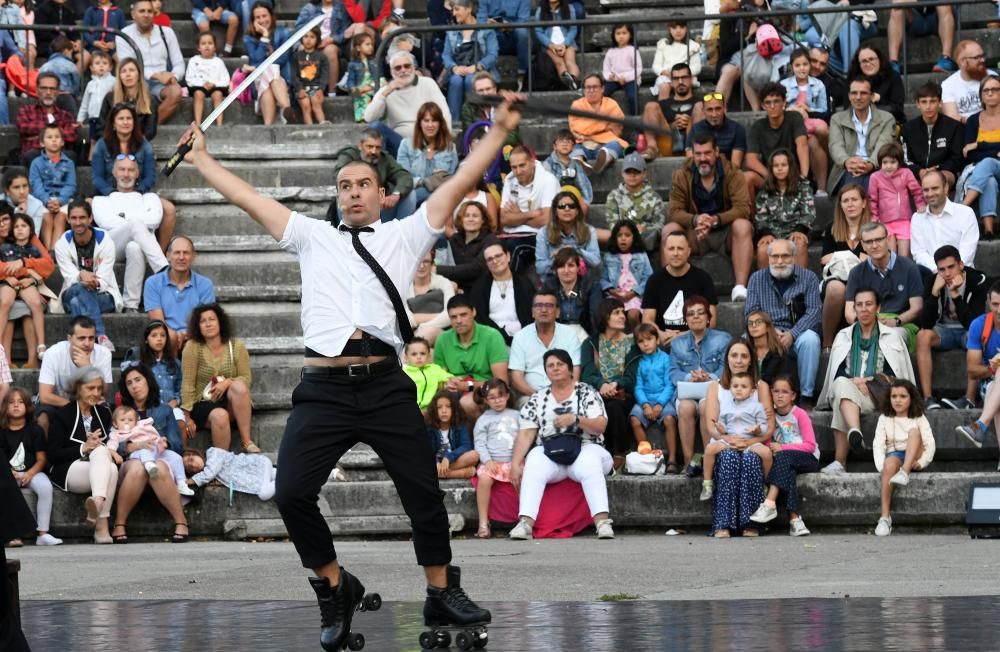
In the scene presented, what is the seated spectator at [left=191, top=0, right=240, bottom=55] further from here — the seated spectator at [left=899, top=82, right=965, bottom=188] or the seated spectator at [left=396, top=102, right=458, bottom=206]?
the seated spectator at [left=899, top=82, right=965, bottom=188]

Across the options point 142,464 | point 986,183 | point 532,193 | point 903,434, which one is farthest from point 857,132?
point 142,464

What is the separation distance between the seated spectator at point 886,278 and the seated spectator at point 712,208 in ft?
4.26

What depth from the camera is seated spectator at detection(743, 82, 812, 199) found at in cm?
1597

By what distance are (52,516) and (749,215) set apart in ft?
20.8

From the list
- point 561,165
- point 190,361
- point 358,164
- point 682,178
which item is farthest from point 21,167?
point 358,164

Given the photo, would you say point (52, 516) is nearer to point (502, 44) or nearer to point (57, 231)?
point (57, 231)

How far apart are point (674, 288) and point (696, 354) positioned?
0.98 meters

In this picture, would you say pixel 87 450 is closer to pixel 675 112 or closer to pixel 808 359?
pixel 808 359

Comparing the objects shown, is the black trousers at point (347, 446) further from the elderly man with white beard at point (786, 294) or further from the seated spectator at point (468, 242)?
the seated spectator at point (468, 242)

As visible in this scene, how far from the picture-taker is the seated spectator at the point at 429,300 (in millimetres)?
14719

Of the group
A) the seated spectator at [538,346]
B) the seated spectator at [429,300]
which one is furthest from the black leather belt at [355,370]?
the seated spectator at [429,300]

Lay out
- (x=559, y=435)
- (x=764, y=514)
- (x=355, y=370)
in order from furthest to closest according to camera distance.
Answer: (x=559, y=435), (x=764, y=514), (x=355, y=370)

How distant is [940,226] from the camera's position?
14523 millimetres

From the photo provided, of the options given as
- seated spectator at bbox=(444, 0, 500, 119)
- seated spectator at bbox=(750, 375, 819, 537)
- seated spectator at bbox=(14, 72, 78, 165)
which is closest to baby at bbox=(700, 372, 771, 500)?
seated spectator at bbox=(750, 375, 819, 537)
